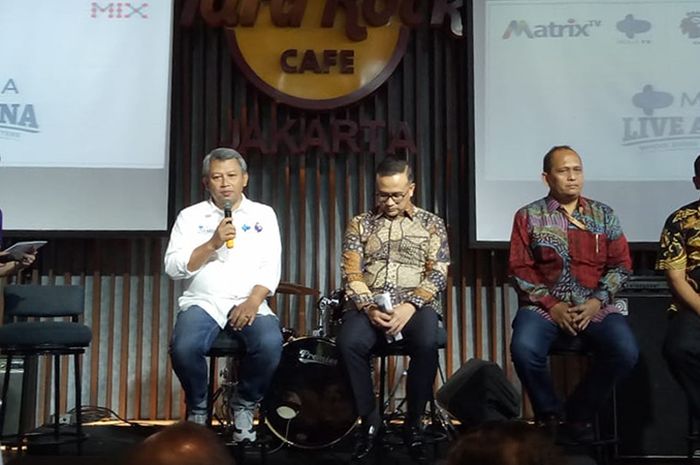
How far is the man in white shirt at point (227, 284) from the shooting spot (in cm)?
330

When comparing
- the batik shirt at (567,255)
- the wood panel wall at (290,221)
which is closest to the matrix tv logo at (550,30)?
the wood panel wall at (290,221)

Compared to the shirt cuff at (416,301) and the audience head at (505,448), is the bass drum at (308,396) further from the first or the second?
the audience head at (505,448)

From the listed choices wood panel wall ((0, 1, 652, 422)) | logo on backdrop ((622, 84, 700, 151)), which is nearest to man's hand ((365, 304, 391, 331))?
wood panel wall ((0, 1, 652, 422))

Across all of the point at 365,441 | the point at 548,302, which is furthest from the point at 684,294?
the point at 365,441

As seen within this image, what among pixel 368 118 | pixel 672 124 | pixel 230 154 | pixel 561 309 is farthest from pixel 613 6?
pixel 230 154

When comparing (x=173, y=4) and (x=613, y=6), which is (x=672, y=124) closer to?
(x=613, y=6)

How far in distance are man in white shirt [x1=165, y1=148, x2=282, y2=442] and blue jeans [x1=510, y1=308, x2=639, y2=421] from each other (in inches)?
40.5

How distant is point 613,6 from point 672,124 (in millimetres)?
762

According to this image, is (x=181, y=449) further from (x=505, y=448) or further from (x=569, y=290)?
(x=569, y=290)

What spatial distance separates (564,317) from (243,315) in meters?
1.33

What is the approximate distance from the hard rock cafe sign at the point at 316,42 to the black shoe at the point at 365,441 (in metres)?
2.02

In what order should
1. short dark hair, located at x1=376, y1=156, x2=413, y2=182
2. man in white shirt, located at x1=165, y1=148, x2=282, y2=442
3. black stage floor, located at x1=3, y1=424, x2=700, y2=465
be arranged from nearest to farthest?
black stage floor, located at x1=3, y1=424, x2=700, y2=465
man in white shirt, located at x1=165, y1=148, x2=282, y2=442
short dark hair, located at x1=376, y1=156, x2=413, y2=182

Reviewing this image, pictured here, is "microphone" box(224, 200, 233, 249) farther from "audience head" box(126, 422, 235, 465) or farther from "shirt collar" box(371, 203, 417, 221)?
"audience head" box(126, 422, 235, 465)

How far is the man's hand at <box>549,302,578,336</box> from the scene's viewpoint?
10.8ft
